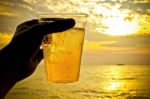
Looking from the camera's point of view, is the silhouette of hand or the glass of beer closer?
the silhouette of hand

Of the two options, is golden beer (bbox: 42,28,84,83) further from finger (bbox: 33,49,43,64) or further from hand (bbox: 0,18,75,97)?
hand (bbox: 0,18,75,97)

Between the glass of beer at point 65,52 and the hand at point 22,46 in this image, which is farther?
the glass of beer at point 65,52

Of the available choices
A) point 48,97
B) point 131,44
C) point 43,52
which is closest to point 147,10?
point 131,44

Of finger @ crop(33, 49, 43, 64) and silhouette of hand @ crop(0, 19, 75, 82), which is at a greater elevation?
silhouette of hand @ crop(0, 19, 75, 82)

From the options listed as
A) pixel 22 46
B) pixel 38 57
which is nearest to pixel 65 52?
pixel 38 57

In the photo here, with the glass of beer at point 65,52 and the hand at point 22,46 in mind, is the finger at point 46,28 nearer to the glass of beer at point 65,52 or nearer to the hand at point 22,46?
the hand at point 22,46

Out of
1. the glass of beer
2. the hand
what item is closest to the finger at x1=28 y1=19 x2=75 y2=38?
the hand

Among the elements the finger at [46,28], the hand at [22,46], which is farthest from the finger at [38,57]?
the finger at [46,28]
